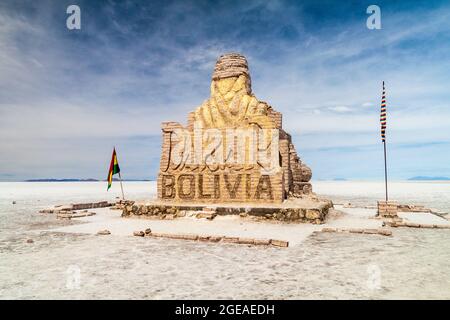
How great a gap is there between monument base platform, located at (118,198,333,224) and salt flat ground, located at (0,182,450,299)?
2.79 m

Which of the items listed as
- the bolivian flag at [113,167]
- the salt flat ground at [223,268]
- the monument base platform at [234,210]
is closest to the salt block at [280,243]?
the salt flat ground at [223,268]

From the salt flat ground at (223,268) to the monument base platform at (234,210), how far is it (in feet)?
9.16

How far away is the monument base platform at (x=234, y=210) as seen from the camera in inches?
533

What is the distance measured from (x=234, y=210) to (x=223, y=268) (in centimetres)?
743

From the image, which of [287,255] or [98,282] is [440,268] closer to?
[287,255]

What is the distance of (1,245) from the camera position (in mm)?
9453

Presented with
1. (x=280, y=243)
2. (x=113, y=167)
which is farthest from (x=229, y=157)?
(x=113, y=167)

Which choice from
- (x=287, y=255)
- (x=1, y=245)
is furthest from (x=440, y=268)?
(x=1, y=245)

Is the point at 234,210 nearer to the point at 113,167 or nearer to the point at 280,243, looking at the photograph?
the point at 280,243

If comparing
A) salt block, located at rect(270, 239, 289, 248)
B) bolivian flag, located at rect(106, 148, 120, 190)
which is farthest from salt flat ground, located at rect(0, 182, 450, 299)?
bolivian flag, located at rect(106, 148, 120, 190)

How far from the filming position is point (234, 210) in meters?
14.3

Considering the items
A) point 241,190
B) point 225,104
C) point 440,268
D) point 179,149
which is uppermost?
point 225,104

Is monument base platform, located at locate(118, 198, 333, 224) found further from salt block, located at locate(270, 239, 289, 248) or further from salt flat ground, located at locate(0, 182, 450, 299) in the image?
salt block, located at locate(270, 239, 289, 248)

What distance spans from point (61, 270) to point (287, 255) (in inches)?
195
